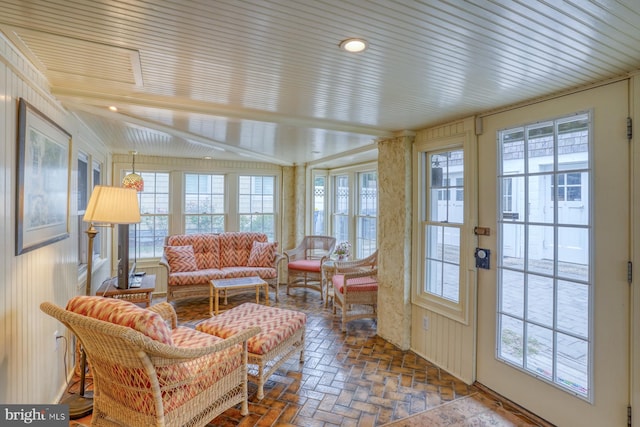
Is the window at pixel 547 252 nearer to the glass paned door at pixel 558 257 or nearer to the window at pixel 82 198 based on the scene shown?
the glass paned door at pixel 558 257

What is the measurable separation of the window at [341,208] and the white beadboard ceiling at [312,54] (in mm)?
2988

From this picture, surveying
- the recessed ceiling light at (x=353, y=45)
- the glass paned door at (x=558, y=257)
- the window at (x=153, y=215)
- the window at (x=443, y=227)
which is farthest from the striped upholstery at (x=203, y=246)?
the recessed ceiling light at (x=353, y=45)

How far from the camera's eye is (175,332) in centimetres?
255

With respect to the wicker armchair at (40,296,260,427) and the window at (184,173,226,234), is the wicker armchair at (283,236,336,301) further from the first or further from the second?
the wicker armchair at (40,296,260,427)

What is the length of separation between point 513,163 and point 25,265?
3358mm

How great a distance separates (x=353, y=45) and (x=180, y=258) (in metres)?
4.29

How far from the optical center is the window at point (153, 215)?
18.1 feet

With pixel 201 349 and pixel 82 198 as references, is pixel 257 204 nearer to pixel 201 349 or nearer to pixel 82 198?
pixel 82 198

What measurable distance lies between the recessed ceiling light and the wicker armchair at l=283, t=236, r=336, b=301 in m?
3.76

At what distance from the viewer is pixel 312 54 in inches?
68.3

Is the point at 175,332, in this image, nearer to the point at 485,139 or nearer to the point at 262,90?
the point at 262,90

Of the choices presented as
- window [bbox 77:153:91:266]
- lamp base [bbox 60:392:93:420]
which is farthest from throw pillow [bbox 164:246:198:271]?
lamp base [bbox 60:392:93:420]

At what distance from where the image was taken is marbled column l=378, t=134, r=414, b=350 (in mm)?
3436

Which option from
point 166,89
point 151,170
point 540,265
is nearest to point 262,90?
point 166,89
